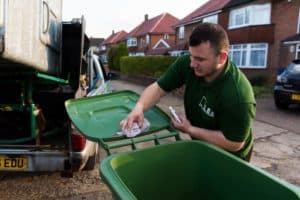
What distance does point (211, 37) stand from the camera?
85.7 inches

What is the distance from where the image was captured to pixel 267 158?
6016mm

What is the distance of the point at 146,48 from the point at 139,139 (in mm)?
48879

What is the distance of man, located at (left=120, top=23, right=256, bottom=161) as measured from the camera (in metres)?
2.20

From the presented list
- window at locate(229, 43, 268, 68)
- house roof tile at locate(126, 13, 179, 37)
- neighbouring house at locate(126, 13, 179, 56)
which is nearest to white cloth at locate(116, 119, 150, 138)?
window at locate(229, 43, 268, 68)

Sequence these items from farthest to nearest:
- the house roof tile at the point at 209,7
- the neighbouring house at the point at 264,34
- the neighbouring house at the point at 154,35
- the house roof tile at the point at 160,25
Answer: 1. the house roof tile at the point at 160,25
2. the neighbouring house at the point at 154,35
3. the house roof tile at the point at 209,7
4. the neighbouring house at the point at 264,34

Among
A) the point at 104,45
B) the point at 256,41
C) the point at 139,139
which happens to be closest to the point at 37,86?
the point at 139,139

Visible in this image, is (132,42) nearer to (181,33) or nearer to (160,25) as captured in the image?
(160,25)

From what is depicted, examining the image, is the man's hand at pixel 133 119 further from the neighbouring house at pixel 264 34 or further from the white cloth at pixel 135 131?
the neighbouring house at pixel 264 34

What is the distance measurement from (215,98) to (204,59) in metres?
0.27

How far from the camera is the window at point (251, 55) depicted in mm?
22734

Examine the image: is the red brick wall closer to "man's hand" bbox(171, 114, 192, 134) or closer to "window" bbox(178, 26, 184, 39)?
"window" bbox(178, 26, 184, 39)

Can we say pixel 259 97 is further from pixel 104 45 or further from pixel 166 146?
pixel 104 45

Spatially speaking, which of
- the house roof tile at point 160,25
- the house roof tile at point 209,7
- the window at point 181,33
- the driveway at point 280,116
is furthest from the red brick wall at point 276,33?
the house roof tile at point 160,25

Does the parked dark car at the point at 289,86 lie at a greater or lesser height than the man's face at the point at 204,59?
lesser
